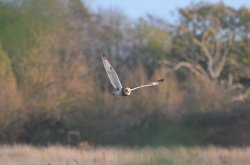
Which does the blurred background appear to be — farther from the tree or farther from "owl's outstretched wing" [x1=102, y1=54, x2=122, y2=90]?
"owl's outstretched wing" [x1=102, y1=54, x2=122, y2=90]

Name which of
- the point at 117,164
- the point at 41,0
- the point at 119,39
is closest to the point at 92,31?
the point at 119,39

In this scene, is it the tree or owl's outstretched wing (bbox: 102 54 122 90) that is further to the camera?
the tree

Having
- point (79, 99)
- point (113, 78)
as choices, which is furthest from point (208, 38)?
point (113, 78)

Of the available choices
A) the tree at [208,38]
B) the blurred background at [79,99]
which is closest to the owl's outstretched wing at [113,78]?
the blurred background at [79,99]

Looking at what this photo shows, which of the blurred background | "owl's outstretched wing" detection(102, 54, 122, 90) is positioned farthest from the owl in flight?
the blurred background

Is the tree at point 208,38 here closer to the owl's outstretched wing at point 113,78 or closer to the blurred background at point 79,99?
the blurred background at point 79,99

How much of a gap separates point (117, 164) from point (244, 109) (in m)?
21.3

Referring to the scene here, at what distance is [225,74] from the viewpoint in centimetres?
4747

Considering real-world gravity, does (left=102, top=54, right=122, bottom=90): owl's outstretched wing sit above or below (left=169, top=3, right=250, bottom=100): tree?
below

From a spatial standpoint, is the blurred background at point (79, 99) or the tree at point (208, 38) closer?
the blurred background at point (79, 99)

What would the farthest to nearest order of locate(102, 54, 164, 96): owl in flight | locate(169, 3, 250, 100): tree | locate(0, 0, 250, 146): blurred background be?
1. locate(169, 3, 250, 100): tree
2. locate(0, 0, 250, 146): blurred background
3. locate(102, 54, 164, 96): owl in flight

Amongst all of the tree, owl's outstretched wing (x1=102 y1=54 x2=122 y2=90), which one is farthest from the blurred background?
owl's outstretched wing (x1=102 y1=54 x2=122 y2=90)

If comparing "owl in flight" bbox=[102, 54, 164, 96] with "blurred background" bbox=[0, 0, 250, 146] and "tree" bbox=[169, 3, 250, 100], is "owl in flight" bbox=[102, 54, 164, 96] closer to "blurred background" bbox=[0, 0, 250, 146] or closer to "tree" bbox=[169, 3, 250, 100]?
"blurred background" bbox=[0, 0, 250, 146]

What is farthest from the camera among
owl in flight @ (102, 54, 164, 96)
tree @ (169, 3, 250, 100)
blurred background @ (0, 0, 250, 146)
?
tree @ (169, 3, 250, 100)
